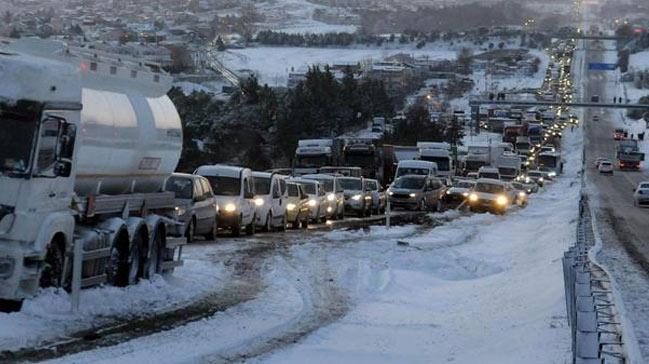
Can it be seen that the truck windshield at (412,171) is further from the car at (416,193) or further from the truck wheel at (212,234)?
the truck wheel at (212,234)

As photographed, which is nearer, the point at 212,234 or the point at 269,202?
the point at 212,234

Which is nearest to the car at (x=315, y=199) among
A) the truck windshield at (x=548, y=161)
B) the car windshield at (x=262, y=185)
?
the car windshield at (x=262, y=185)

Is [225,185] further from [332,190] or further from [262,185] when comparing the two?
[332,190]

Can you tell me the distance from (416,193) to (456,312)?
108 ft

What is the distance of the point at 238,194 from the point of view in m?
31.9

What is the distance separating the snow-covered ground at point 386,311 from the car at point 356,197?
1692 centimetres

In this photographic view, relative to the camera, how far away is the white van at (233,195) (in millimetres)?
31141

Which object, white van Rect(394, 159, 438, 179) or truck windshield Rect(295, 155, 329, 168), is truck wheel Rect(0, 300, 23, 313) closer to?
white van Rect(394, 159, 438, 179)

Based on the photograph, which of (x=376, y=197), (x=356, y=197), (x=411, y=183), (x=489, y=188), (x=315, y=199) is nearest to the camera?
(x=315, y=199)

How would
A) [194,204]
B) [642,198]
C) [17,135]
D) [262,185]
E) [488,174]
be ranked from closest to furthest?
[17,135] → [194,204] → [262,185] → [642,198] → [488,174]

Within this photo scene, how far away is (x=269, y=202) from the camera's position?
114 ft

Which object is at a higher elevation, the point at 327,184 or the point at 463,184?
the point at 327,184

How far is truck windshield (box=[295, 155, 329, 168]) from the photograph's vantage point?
60375 mm

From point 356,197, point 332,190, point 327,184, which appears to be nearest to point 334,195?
point 332,190
